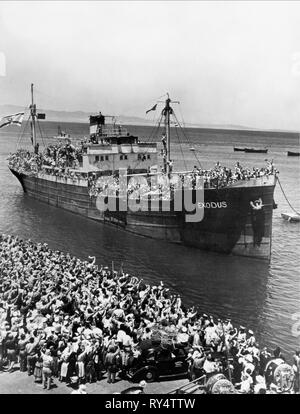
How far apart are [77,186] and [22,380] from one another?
31654 mm

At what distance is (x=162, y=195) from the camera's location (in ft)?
117

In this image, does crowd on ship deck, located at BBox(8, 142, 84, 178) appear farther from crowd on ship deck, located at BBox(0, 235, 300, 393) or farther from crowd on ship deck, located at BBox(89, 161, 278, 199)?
crowd on ship deck, located at BBox(0, 235, 300, 393)

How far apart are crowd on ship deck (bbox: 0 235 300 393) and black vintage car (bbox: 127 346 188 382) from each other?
0.19m

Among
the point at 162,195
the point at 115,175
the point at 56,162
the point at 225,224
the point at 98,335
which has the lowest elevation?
the point at 98,335

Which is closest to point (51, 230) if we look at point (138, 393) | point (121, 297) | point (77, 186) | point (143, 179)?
point (77, 186)

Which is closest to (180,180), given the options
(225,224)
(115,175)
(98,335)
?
(225,224)

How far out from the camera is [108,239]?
39.2m

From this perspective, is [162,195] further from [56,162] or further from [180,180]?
[56,162]

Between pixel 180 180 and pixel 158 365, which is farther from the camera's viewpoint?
pixel 180 180

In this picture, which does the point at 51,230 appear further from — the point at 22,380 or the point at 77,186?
the point at 22,380

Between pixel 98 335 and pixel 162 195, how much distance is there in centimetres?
2158

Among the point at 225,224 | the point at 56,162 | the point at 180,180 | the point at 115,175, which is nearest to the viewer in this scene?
the point at 225,224

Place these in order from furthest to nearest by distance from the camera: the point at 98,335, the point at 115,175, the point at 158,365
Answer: the point at 115,175 → the point at 98,335 → the point at 158,365

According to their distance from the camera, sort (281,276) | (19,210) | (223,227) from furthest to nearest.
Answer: (19,210), (223,227), (281,276)
